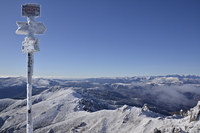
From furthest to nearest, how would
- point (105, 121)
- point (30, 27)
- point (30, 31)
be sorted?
point (105, 121) → point (30, 31) → point (30, 27)

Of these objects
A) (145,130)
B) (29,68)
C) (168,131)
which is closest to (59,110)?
(145,130)

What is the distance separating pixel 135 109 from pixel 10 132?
64519 millimetres

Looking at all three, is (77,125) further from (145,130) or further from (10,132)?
(10,132)

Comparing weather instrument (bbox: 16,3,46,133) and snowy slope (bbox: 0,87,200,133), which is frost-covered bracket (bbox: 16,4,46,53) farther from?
snowy slope (bbox: 0,87,200,133)

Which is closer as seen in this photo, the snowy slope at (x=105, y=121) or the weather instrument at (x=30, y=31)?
the weather instrument at (x=30, y=31)

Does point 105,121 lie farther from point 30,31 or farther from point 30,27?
point 30,27

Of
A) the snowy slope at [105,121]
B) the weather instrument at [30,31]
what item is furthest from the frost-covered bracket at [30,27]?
the snowy slope at [105,121]

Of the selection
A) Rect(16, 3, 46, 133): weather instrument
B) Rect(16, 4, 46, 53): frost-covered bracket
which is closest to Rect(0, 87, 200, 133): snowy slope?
Rect(16, 3, 46, 133): weather instrument

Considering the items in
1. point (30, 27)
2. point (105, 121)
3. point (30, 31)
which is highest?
point (30, 27)

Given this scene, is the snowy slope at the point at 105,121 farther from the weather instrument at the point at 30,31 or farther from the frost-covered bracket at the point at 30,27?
the frost-covered bracket at the point at 30,27

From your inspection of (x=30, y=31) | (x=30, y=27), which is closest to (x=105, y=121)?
(x=30, y=31)

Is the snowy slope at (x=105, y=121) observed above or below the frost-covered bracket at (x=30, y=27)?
below

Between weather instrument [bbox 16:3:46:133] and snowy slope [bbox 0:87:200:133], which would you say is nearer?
weather instrument [bbox 16:3:46:133]

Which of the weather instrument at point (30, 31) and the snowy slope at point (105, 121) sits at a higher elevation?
the weather instrument at point (30, 31)
